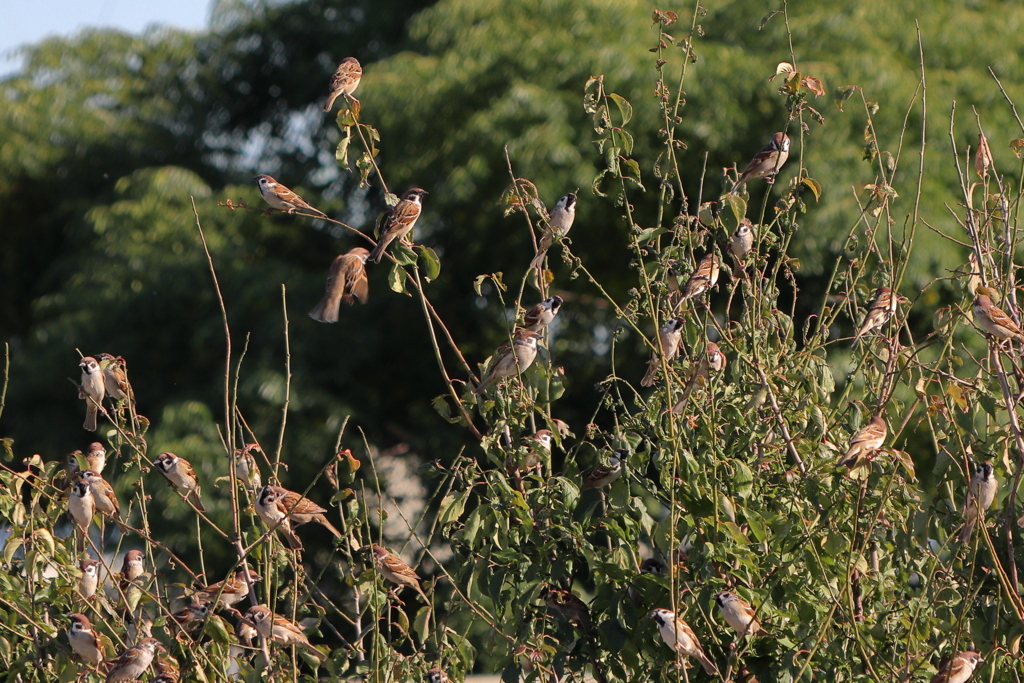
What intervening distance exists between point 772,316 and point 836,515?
73 cm

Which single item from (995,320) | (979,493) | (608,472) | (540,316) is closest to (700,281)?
(540,316)

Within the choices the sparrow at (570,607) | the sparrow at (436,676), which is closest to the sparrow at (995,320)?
the sparrow at (570,607)

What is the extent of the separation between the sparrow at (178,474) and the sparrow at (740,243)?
5.33ft

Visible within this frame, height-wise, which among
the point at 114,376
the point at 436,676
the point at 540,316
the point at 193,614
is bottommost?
the point at 193,614

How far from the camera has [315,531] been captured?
839cm

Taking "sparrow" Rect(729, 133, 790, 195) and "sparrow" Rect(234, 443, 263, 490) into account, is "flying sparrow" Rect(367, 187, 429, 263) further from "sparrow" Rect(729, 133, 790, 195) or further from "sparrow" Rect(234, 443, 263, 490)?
"sparrow" Rect(729, 133, 790, 195)

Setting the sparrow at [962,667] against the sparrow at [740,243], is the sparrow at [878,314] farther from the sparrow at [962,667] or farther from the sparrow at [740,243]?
the sparrow at [962,667]

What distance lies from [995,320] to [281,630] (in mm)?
1940

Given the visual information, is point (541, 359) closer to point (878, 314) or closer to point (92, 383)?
point (878, 314)

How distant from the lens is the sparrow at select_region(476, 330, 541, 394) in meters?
2.73

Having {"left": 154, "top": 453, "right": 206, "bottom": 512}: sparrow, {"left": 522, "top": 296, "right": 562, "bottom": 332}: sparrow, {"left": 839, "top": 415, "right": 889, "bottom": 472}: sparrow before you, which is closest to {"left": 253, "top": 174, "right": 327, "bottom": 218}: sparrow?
{"left": 522, "top": 296, "right": 562, "bottom": 332}: sparrow

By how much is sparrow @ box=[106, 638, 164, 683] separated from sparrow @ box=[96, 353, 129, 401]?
2.50 ft

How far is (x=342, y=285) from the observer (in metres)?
3.33

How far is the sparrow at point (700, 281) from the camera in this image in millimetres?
2928
